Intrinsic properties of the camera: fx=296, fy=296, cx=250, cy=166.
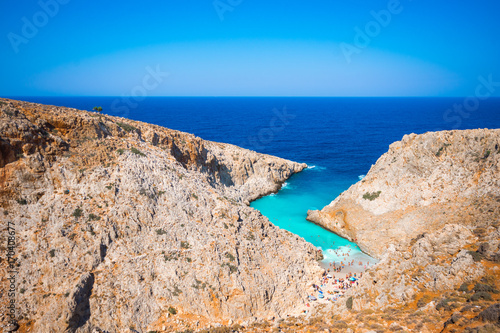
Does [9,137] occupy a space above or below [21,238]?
above

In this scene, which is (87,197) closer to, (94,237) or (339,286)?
(94,237)

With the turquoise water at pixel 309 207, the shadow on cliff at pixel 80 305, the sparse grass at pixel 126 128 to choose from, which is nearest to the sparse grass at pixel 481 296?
the turquoise water at pixel 309 207

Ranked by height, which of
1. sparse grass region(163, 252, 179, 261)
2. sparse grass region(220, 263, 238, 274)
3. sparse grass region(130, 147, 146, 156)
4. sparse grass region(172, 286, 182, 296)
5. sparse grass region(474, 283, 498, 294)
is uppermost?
sparse grass region(130, 147, 146, 156)

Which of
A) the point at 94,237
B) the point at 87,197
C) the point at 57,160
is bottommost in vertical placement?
the point at 94,237

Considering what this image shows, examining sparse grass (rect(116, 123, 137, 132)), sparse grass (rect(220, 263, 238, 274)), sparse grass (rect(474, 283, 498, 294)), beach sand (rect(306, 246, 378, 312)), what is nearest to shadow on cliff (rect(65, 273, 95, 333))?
sparse grass (rect(220, 263, 238, 274))

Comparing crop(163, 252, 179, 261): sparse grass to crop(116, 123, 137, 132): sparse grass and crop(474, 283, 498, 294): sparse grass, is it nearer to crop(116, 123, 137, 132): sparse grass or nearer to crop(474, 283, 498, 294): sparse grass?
crop(116, 123, 137, 132): sparse grass

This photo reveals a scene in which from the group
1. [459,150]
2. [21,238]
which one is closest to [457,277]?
[459,150]
